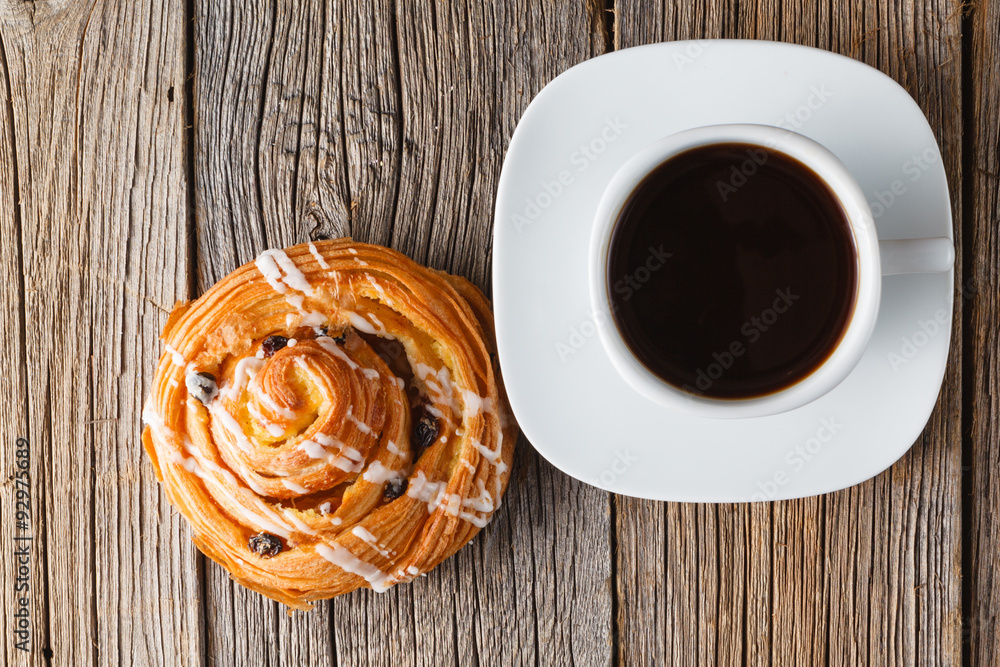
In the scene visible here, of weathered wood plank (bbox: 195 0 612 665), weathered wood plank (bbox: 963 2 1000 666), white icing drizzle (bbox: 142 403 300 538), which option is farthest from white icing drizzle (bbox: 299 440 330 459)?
weathered wood plank (bbox: 963 2 1000 666)

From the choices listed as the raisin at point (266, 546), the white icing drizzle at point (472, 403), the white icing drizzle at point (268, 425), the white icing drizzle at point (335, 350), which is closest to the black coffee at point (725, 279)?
the white icing drizzle at point (472, 403)

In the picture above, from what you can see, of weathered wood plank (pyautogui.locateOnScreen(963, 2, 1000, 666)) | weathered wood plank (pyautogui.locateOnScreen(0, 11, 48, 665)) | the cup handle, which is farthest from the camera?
weathered wood plank (pyautogui.locateOnScreen(0, 11, 48, 665))

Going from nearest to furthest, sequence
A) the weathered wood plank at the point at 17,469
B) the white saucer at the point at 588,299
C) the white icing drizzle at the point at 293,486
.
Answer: the white saucer at the point at 588,299, the white icing drizzle at the point at 293,486, the weathered wood plank at the point at 17,469

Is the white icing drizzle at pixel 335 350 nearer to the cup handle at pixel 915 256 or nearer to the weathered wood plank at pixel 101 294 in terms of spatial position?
the weathered wood plank at pixel 101 294

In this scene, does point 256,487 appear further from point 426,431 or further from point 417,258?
point 417,258

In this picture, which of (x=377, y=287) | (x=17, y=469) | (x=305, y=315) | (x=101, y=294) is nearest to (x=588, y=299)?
(x=377, y=287)

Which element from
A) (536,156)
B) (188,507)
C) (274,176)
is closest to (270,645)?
(188,507)

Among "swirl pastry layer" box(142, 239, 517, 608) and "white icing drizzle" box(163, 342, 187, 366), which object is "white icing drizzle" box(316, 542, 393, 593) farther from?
"white icing drizzle" box(163, 342, 187, 366)
